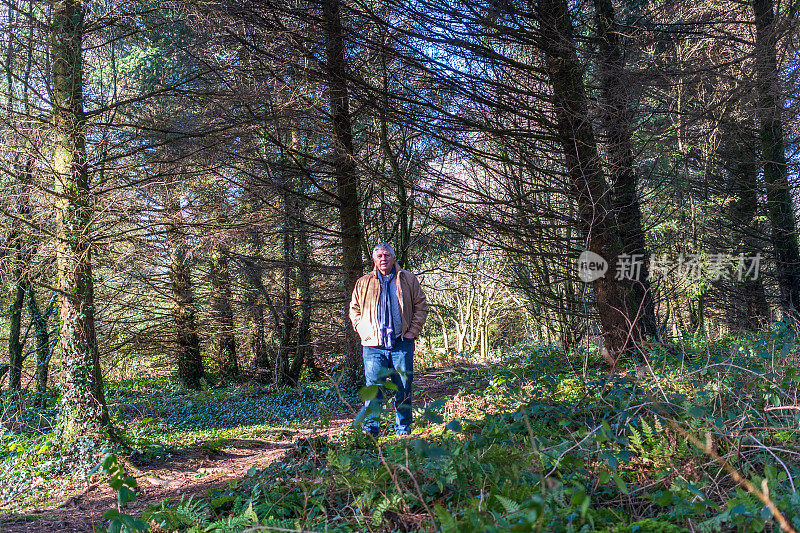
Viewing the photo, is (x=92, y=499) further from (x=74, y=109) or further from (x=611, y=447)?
(x=611, y=447)

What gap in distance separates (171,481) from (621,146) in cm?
668

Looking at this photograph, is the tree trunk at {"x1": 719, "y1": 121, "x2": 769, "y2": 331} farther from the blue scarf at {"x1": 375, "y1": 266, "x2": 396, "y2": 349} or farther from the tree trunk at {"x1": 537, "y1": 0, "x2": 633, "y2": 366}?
the blue scarf at {"x1": 375, "y1": 266, "x2": 396, "y2": 349}

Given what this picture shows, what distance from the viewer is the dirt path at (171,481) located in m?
4.45

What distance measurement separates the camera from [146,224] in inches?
303

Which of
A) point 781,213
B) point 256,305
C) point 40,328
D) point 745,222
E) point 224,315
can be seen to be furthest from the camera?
point 224,315

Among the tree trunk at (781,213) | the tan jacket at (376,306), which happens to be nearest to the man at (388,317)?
the tan jacket at (376,306)

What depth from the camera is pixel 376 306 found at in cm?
519

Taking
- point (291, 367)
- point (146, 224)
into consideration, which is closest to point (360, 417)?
point (146, 224)

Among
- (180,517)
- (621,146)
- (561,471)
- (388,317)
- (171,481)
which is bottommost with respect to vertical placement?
(171,481)

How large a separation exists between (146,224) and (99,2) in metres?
3.01

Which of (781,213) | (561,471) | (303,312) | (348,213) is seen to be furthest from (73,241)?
(781,213)

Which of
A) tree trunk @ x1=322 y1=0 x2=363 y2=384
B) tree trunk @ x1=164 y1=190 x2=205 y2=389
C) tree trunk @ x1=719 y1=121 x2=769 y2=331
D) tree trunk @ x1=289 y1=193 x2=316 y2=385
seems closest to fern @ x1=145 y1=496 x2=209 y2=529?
tree trunk @ x1=322 y1=0 x2=363 y2=384

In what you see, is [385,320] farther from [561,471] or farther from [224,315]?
[224,315]

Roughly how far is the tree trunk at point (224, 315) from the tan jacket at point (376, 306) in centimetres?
748
